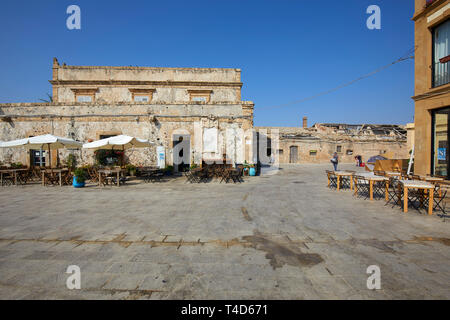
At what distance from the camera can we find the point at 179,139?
1416 cm

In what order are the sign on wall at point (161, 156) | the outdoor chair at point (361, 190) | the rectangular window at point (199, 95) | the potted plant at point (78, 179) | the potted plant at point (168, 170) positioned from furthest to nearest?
the rectangular window at point (199, 95)
the sign on wall at point (161, 156)
the potted plant at point (168, 170)
the potted plant at point (78, 179)
the outdoor chair at point (361, 190)

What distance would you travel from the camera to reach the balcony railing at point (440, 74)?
7.60m

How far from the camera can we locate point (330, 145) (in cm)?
2778

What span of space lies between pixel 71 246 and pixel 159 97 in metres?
17.0

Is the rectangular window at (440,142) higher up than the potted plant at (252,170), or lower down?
higher up

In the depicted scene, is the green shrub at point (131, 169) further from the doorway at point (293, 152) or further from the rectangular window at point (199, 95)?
the doorway at point (293, 152)

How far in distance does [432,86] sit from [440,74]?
1.42ft

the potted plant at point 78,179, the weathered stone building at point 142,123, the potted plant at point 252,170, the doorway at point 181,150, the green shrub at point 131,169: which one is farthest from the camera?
the doorway at point 181,150

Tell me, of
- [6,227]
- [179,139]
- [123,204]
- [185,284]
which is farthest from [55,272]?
[179,139]

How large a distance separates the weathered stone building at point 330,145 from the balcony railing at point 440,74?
19.6 meters

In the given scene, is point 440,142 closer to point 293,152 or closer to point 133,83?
point 293,152

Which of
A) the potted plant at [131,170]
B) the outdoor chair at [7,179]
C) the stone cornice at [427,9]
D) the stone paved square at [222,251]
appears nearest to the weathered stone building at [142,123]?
the potted plant at [131,170]

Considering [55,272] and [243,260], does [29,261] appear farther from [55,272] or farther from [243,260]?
[243,260]

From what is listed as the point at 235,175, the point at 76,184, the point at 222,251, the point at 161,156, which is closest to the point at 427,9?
the point at 235,175
